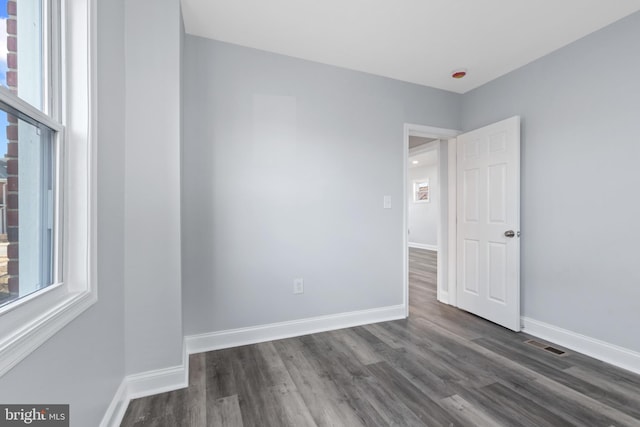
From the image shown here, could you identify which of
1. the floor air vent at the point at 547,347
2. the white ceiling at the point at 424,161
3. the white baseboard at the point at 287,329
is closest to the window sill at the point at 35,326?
the white baseboard at the point at 287,329

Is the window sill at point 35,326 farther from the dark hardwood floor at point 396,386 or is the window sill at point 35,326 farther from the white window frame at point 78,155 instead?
the dark hardwood floor at point 396,386

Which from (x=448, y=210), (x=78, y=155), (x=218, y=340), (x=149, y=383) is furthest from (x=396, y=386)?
(x=448, y=210)

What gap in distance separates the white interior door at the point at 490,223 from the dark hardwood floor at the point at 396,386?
0.39 meters

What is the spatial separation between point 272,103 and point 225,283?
5.19 ft

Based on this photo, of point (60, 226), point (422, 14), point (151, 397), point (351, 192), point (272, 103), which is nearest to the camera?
point (60, 226)

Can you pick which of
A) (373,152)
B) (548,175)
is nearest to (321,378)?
(373,152)

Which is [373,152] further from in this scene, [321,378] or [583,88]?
[321,378]

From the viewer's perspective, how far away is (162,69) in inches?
69.3

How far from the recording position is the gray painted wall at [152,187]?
5.57 feet

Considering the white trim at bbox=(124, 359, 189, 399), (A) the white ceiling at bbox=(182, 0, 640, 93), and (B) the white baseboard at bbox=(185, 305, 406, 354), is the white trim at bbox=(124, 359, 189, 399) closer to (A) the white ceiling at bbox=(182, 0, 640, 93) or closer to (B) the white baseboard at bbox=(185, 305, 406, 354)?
(B) the white baseboard at bbox=(185, 305, 406, 354)

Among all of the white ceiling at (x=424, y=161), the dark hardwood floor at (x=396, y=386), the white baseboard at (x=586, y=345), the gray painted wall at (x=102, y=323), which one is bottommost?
the dark hardwood floor at (x=396, y=386)

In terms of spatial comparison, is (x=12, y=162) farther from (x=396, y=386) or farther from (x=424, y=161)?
(x=424, y=161)

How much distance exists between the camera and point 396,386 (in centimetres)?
181

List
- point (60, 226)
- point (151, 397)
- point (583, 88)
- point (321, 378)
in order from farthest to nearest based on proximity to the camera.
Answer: point (583, 88)
point (321, 378)
point (151, 397)
point (60, 226)
